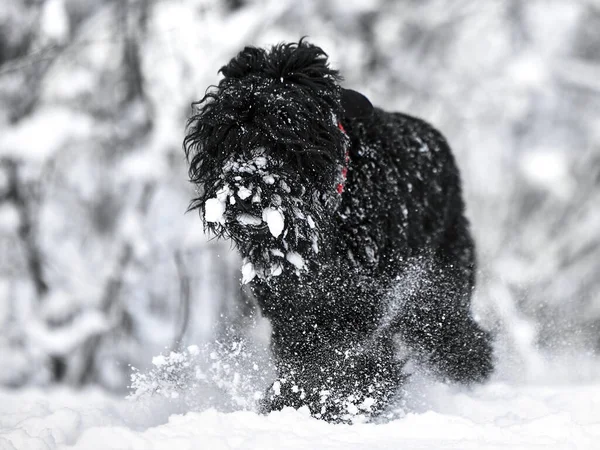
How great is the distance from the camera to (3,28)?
6273mm

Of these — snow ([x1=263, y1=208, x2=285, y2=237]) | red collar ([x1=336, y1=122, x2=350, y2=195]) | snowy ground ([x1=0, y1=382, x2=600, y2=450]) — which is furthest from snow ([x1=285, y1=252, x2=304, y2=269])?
snowy ground ([x1=0, y1=382, x2=600, y2=450])

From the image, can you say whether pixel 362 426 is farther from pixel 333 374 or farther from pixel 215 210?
pixel 215 210

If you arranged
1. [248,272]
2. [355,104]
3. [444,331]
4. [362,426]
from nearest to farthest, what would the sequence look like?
1. [362,426]
2. [248,272]
3. [355,104]
4. [444,331]

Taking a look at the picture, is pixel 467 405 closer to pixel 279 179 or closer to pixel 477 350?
pixel 477 350

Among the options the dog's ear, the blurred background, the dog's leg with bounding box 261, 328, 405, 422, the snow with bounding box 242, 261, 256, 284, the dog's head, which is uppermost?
the blurred background

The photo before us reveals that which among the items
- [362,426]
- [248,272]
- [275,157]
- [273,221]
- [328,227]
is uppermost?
[275,157]

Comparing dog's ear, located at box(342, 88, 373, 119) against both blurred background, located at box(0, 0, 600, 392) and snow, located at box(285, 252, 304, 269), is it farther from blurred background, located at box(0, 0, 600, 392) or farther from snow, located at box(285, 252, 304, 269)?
blurred background, located at box(0, 0, 600, 392)

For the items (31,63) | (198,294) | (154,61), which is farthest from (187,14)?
(198,294)

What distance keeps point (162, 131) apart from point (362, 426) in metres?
4.71

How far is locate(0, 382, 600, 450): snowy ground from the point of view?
2557 mm

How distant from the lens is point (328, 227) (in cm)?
312

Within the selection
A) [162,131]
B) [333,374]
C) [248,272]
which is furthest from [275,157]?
[162,131]

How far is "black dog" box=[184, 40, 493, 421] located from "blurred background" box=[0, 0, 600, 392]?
8.15 ft

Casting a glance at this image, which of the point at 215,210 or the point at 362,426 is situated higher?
the point at 215,210
